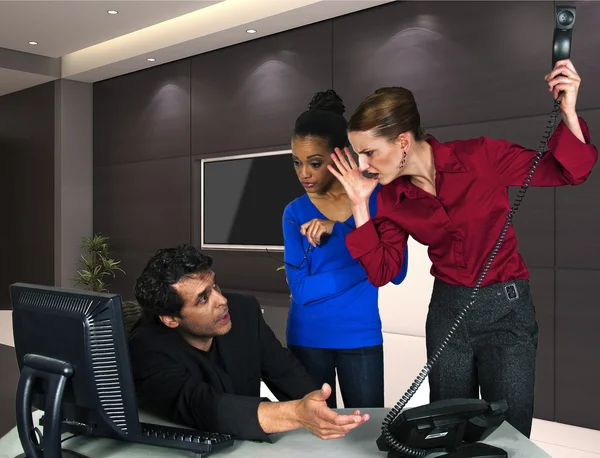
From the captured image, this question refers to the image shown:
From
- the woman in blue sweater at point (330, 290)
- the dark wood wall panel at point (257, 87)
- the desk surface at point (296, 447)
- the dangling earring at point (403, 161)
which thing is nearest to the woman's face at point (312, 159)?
the woman in blue sweater at point (330, 290)

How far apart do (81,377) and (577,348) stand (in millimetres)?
3363

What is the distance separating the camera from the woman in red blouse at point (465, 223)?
5.47ft

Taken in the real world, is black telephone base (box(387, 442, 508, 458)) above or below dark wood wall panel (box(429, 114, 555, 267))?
below

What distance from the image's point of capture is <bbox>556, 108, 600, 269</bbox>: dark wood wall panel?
12.3 ft

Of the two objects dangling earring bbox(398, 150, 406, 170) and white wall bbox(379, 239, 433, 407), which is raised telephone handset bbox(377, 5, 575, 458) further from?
white wall bbox(379, 239, 433, 407)

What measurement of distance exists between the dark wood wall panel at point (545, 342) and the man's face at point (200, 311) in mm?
2777

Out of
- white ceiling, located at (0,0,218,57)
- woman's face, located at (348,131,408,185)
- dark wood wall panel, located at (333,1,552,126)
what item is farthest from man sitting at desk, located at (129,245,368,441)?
white ceiling, located at (0,0,218,57)

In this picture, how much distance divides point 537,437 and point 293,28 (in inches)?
152

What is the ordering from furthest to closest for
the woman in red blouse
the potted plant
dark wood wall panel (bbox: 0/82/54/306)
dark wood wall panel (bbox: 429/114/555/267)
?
dark wood wall panel (bbox: 0/82/54/306), the potted plant, dark wood wall panel (bbox: 429/114/555/267), the woman in red blouse

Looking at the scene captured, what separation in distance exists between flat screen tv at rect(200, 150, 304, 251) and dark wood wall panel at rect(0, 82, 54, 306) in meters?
2.69

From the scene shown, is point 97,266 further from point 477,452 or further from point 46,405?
point 477,452

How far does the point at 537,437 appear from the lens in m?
3.66

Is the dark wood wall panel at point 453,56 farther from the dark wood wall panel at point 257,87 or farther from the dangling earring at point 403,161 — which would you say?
the dangling earring at point 403,161

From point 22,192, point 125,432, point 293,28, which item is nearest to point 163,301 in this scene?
point 125,432
